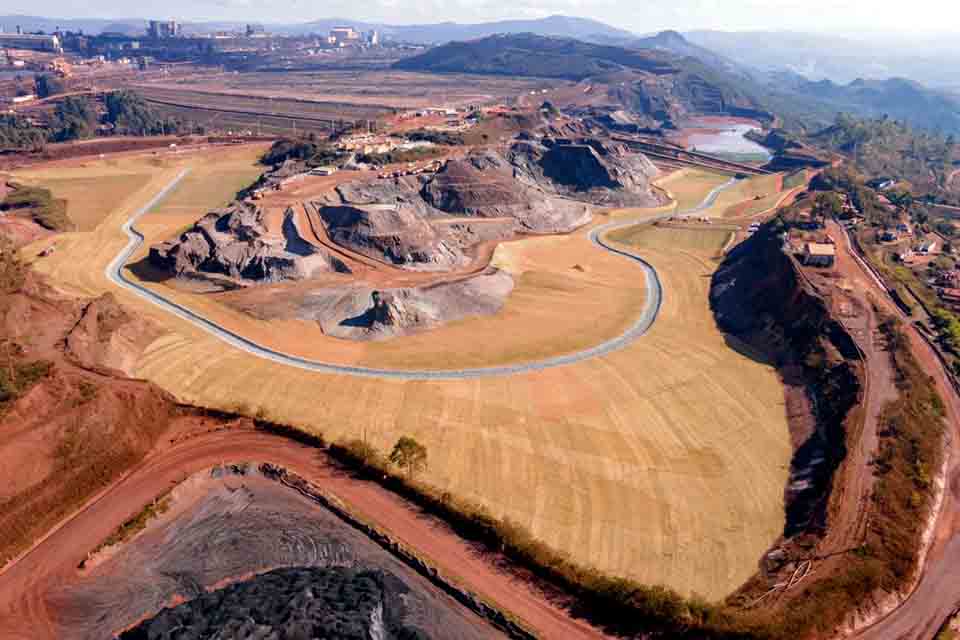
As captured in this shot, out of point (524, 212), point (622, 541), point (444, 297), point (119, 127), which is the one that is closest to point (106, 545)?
point (622, 541)

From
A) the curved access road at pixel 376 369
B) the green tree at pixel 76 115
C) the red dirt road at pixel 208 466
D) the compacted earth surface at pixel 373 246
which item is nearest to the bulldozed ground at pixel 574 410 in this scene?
the curved access road at pixel 376 369

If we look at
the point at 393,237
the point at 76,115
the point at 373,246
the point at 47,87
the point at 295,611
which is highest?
the point at 47,87

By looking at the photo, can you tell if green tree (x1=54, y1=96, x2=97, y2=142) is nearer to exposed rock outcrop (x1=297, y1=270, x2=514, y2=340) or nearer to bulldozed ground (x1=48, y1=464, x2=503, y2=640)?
exposed rock outcrop (x1=297, y1=270, x2=514, y2=340)

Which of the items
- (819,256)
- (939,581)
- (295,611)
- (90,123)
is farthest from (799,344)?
(90,123)

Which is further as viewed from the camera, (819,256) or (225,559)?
(819,256)

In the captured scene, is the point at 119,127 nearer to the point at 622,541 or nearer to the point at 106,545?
the point at 106,545

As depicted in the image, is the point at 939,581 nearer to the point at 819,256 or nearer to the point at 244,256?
the point at 819,256

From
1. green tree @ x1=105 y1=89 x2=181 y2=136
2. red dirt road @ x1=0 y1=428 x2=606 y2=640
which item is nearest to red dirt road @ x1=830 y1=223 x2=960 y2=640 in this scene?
red dirt road @ x1=0 y1=428 x2=606 y2=640
